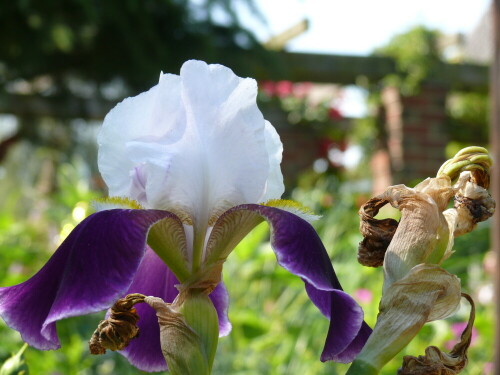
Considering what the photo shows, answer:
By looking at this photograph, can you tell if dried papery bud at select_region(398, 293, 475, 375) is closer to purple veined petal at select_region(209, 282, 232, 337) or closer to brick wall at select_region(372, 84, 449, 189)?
purple veined petal at select_region(209, 282, 232, 337)

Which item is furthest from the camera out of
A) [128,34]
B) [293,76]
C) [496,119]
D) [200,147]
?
[293,76]

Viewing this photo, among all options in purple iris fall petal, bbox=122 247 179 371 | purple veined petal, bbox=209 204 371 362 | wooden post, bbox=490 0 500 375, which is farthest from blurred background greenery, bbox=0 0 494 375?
purple veined petal, bbox=209 204 371 362

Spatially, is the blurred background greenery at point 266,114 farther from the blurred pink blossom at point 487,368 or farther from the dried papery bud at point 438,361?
the dried papery bud at point 438,361

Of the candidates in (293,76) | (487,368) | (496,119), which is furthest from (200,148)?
(293,76)

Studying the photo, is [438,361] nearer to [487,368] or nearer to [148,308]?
[148,308]

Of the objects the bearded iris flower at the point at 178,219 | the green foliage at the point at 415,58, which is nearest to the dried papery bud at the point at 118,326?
the bearded iris flower at the point at 178,219

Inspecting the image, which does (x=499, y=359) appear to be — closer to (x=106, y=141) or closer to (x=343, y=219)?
(x=106, y=141)
